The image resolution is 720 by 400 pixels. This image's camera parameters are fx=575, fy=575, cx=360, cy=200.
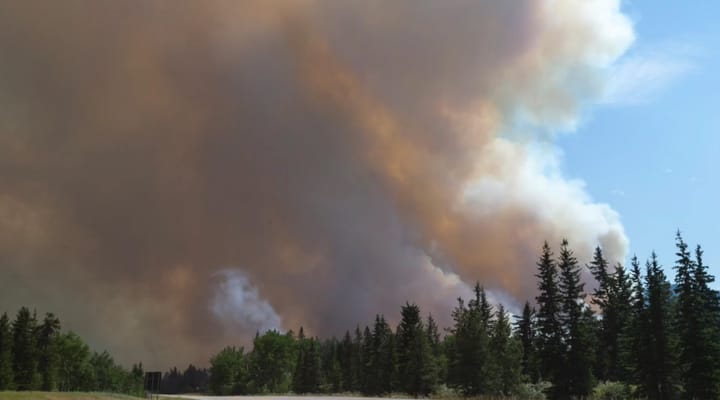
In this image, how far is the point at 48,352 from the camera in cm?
13038

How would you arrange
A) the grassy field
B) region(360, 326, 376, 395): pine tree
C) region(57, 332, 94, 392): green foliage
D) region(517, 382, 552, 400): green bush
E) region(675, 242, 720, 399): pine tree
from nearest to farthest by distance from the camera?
1. the grassy field
2. region(675, 242, 720, 399): pine tree
3. region(517, 382, 552, 400): green bush
4. region(360, 326, 376, 395): pine tree
5. region(57, 332, 94, 392): green foliage

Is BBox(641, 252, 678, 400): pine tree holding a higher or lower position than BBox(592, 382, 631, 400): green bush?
higher

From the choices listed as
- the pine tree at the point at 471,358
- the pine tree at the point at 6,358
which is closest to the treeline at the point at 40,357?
the pine tree at the point at 6,358

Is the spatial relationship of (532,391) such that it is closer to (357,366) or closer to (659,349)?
(659,349)

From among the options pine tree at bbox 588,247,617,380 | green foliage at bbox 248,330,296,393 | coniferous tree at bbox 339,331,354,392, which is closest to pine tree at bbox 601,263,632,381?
pine tree at bbox 588,247,617,380

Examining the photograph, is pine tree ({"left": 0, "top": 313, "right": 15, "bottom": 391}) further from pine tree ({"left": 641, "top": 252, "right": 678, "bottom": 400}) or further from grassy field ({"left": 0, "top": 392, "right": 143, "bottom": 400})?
pine tree ({"left": 641, "top": 252, "right": 678, "bottom": 400})

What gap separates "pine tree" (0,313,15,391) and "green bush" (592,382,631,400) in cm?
9890

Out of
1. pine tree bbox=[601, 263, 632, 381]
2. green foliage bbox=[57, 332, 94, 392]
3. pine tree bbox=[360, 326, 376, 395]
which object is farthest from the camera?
green foliage bbox=[57, 332, 94, 392]

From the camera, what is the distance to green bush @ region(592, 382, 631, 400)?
6438 cm

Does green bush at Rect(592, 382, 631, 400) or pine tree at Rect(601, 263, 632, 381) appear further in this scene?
pine tree at Rect(601, 263, 632, 381)

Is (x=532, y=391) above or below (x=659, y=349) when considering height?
below

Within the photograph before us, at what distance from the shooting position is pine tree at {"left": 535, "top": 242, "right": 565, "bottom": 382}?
6350 cm

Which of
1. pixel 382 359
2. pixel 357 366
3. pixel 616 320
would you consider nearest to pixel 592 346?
pixel 616 320

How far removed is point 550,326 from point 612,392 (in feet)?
36.1
